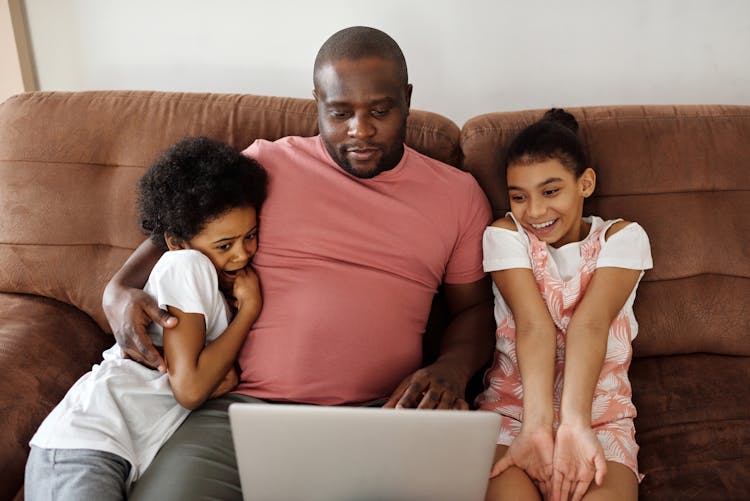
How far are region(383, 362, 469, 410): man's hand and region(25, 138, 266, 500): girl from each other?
0.36 meters

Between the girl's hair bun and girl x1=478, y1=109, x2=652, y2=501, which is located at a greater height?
the girl's hair bun

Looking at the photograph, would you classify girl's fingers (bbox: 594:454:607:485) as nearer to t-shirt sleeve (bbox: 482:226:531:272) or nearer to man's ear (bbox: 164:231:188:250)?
t-shirt sleeve (bbox: 482:226:531:272)

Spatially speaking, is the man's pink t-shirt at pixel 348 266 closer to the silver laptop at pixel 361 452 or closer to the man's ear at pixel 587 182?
the man's ear at pixel 587 182

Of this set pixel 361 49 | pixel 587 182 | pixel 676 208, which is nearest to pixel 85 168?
pixel 361 49

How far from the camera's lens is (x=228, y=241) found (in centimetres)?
138

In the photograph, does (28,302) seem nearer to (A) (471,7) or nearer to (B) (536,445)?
(B) (536,445)

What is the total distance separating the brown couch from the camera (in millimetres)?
1637

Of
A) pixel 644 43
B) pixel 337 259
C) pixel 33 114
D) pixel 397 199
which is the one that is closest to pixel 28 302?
pixel 33 114

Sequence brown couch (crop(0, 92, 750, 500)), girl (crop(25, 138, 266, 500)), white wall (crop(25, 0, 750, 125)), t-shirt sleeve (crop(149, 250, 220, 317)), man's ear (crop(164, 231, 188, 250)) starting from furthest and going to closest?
white wall (crop(25, 0, 750, 125)) < brown couch (crop(0, 92, 750, 500)) < man's ear (crop(164, 231, 188, 250)) < t-shirt sleeve (crop(149, 250, 220, 317)) < girl (crop(25, 138, 266, 500))

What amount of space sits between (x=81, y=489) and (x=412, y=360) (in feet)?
2.38

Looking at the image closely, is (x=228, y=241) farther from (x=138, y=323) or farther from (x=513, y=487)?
(x=513, y=487)

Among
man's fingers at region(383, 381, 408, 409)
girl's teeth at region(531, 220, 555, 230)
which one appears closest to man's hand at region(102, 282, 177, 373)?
man's fingers at region(383, 381, 408, 409)

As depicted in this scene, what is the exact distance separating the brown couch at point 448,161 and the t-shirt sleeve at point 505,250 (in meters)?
0.18

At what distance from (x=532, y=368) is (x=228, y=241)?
28.1 inches
